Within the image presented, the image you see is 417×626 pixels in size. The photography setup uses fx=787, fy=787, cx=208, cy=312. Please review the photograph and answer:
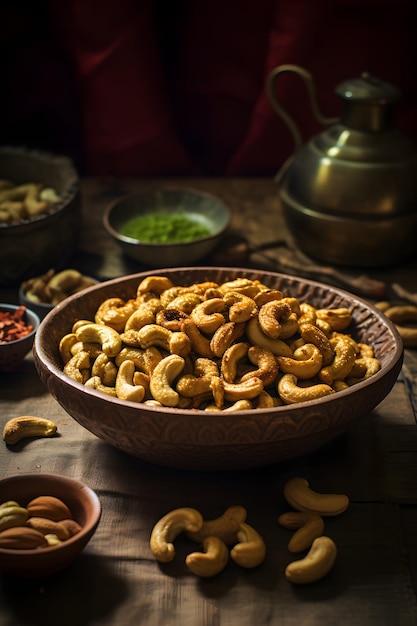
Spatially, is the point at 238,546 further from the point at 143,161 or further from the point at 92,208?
the point at 143,161

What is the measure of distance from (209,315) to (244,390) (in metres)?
0.13

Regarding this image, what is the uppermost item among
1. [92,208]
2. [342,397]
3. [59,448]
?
[342,397]

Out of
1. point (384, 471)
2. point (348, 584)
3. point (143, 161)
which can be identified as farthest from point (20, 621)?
point (143, 161)

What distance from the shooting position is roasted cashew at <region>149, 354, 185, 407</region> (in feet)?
2.90

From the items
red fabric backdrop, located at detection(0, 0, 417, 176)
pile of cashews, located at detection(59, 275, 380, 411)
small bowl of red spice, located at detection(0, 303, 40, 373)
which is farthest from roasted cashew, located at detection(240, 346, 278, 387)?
red fabric backdrop, located at detection(0, 0, 417, 176)

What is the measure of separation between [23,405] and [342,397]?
1.61 ft

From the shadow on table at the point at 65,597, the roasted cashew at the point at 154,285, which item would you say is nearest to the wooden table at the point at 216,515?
the shadow on table at the point at 65,597

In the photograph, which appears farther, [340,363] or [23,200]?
[23,200]

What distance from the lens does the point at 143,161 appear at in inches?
78.8

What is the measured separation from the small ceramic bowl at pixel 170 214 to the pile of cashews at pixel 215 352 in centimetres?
43

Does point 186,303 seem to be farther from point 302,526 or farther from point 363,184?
point 363,184

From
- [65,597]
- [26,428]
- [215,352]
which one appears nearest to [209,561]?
[65,597]

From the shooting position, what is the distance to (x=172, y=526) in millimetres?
849

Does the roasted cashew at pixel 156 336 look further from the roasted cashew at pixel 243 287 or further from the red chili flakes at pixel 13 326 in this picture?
the red chili flakes at pixel 13 326
